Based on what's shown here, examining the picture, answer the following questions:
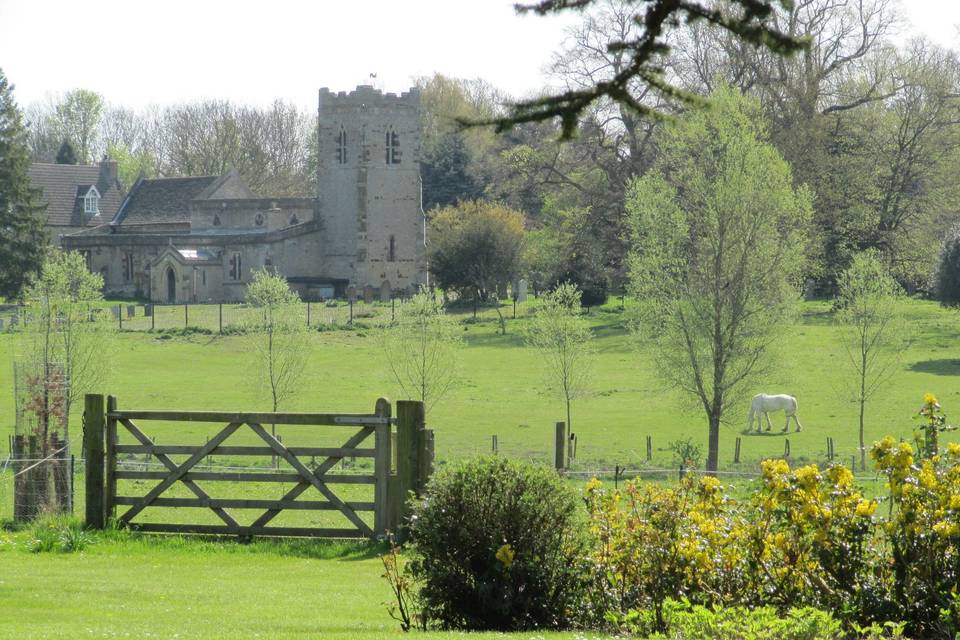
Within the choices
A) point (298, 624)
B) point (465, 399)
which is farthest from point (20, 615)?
point (465, 399)

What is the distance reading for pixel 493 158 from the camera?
308 feet

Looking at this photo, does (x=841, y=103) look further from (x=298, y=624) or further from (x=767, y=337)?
(x=298, y=624)

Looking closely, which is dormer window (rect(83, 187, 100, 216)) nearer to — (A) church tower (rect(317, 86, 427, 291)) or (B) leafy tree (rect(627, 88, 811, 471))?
(A) church tower (rect(317, 86, 427, 291))

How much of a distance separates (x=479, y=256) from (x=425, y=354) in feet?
114

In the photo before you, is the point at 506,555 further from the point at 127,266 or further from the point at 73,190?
the point at 73,190

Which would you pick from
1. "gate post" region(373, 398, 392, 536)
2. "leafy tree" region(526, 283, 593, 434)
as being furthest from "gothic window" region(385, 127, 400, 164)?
"gate post" region(373, 398, 392, 536)

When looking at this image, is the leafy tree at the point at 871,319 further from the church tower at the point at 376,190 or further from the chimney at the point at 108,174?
the chimney at the point at 108,174

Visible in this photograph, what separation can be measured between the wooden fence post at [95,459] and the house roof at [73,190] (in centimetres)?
8561

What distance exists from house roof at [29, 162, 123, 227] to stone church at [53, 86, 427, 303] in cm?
455

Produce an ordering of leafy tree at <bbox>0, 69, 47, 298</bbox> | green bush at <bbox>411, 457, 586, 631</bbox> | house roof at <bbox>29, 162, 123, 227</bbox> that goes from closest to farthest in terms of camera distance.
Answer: green bush at <bbox>411, 457, 586, 631</bbox> < leafy tree at <bbox>0, 69, 47, 298</bbox> < house roof at <bbox>29, 162, 123, 227</bbox>

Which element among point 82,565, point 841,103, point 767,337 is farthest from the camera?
point 841,103

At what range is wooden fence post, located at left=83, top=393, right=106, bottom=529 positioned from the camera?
1454cm

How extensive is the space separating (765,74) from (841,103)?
31.1ft

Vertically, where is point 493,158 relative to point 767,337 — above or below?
above
